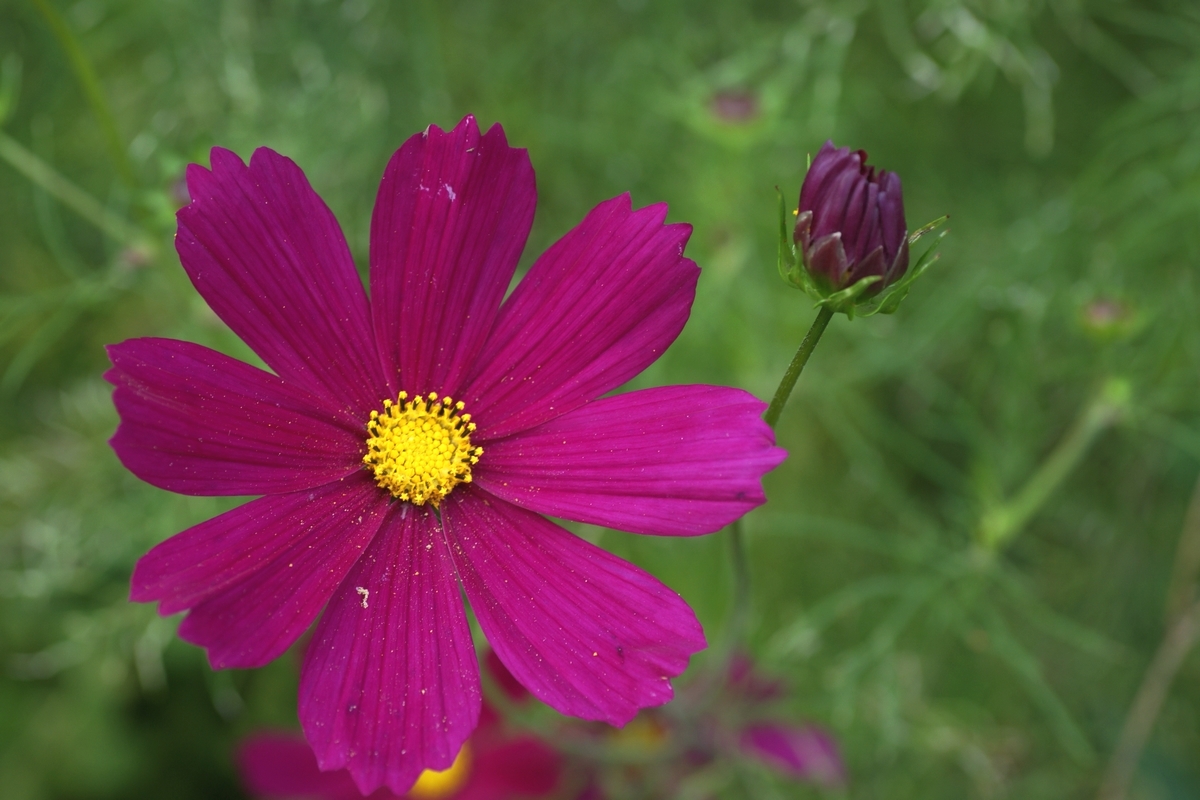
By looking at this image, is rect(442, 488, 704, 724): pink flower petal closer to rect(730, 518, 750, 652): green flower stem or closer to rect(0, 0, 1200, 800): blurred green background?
rect(730, 518, 750, 652): green flower stem

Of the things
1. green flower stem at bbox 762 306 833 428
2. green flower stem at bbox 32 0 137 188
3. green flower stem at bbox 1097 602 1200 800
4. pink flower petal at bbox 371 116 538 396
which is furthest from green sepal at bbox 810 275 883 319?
green flower stem at bbox 1097 602 1200 800

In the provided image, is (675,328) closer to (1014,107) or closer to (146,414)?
(146,414)

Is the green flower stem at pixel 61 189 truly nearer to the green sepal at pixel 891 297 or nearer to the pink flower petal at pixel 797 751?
the green sepal at pixel 891 297

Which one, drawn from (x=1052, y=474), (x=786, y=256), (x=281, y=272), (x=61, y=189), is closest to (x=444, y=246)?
(x=281, y=272)

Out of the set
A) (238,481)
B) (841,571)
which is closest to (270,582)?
(238,481)

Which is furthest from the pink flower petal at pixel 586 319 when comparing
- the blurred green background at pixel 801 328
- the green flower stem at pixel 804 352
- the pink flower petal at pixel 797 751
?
the pink flower petal at pixel 797 751
